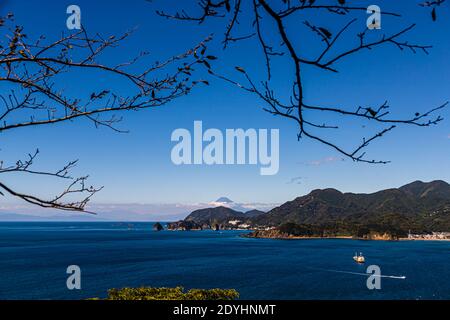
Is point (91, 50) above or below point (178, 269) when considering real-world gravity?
above

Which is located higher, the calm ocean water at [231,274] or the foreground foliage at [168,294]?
the foreground foliage at [168,294]

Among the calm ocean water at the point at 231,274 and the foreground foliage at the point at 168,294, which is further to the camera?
the calm ocean water at the point at 231,274

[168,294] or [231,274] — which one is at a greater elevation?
[168,294]

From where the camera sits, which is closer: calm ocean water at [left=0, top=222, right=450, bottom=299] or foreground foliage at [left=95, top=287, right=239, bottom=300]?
foreground foliage at [left=95, top=287, right=239, bottom=300]

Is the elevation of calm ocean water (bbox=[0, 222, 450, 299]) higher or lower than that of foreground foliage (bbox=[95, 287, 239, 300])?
lower

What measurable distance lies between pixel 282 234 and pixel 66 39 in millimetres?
152943

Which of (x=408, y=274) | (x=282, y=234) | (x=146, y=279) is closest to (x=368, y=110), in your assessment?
(x=146, y=279)

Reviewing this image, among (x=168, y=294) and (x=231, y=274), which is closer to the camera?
(x=168, y=294)

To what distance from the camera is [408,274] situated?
212 ft

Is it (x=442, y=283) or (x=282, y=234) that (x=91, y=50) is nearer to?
(x=442, y=283)
